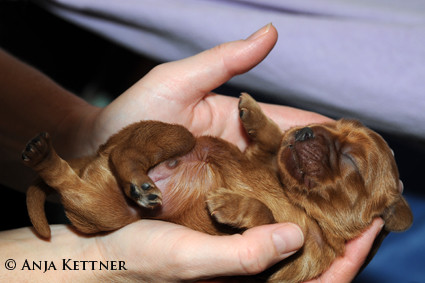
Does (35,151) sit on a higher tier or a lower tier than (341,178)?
higher

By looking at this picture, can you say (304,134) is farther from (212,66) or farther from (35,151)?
(35,151)

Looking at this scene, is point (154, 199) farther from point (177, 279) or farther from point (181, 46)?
point (181, 46)

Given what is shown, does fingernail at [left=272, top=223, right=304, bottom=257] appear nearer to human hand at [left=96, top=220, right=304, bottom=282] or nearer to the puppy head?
human hand at [left=96, top=220, right=304, bottom=282]

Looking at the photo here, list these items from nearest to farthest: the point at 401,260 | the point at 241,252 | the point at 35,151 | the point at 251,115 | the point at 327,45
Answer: the point at 241,252 → the point at 35,151 → the point at 251,115 → the point at 327,45 → the point at 401,260

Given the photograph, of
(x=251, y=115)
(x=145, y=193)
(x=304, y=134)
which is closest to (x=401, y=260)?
(x=304, y=134)

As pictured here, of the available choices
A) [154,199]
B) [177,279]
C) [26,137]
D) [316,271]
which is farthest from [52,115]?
[316,271]

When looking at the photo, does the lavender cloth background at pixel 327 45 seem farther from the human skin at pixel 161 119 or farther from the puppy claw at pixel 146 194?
the puppy claw at pixel 146 194

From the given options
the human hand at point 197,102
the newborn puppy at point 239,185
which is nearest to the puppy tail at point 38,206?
the newborn puppy at point 239,185
